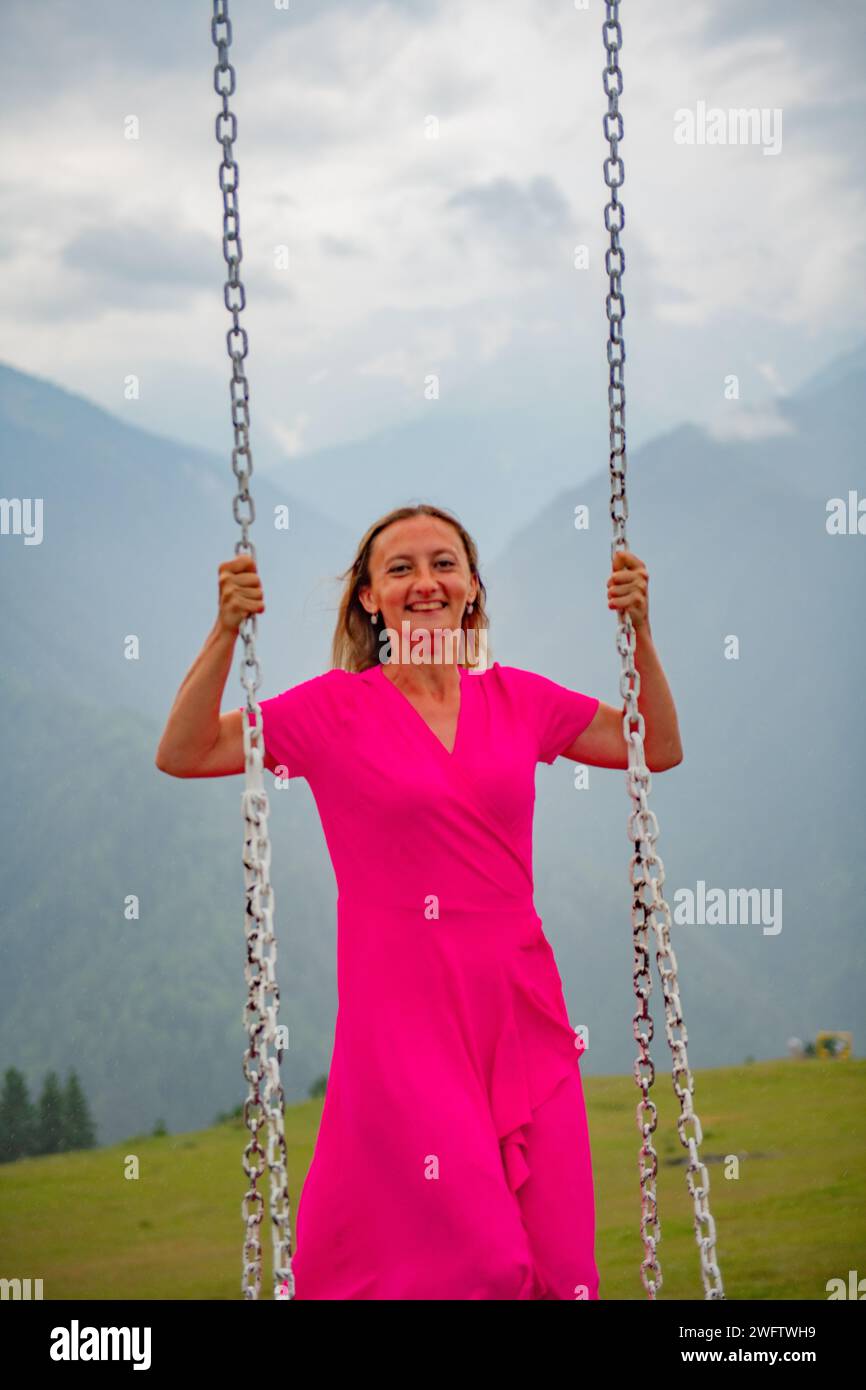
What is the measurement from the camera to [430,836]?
2.06 metres

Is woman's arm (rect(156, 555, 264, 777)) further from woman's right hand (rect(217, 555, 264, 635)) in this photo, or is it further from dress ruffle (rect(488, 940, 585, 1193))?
dress ruffle (rect(488, 940, 585, 1193))

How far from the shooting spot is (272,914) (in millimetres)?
1992

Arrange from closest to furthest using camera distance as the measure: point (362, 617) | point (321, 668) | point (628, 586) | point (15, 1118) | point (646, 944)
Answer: point (646, 944) → point (628, 586) → point (362, 617) → point (321, 668) → point (15, 1118)

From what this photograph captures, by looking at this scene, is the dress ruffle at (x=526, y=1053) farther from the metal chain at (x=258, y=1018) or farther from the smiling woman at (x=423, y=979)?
the metal chain at (x=258, y=1018)

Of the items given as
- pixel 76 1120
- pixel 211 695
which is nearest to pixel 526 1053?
pixel 211 695

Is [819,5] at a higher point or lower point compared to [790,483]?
higher

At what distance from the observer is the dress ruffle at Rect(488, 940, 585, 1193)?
6.66 ft

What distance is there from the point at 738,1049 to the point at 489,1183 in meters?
4.29

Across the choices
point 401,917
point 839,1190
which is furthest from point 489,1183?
point 839,1190

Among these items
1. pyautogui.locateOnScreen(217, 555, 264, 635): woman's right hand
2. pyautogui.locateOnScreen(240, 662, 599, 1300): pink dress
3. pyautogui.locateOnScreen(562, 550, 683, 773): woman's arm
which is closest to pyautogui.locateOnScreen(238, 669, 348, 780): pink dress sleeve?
pyautogui.locateOnScreen(240, 662, 599, 1300): pink dress

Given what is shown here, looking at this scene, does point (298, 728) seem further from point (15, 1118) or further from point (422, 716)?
point (15, 1118)

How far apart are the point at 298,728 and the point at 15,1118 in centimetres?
397

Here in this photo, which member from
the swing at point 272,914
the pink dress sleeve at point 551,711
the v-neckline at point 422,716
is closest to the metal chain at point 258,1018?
the swing at point 272,914
